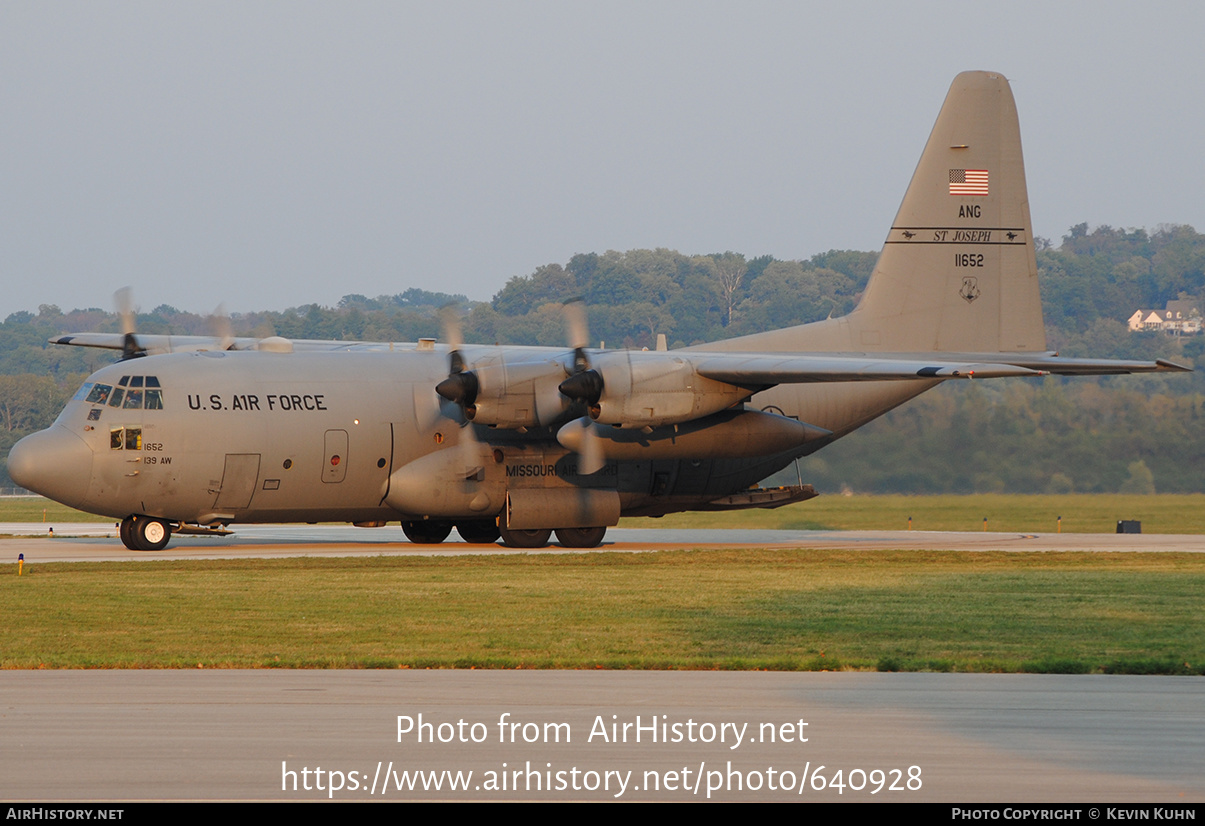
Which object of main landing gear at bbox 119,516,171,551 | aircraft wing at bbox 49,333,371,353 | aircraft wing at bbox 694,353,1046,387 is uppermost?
aircraft wing at bbox 49,333,371,353

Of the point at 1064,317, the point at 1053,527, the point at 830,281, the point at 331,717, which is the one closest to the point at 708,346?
the point at 1053,527

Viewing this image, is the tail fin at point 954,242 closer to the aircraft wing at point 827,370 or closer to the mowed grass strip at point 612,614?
the aircraft wing at point 827,370

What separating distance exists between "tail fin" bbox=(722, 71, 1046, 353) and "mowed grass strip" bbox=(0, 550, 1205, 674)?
25.2ft

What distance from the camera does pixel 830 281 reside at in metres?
105

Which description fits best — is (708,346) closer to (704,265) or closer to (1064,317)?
(1064,317)

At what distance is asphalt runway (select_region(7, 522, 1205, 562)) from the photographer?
2758cm

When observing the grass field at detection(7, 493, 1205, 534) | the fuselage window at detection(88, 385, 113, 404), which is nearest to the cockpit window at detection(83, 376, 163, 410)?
the fuselage window at detection(88, 385, 113, 404)

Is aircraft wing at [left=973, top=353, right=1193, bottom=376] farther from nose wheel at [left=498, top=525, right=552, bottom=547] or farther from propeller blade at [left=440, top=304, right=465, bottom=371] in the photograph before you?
propeller blade at [left=440, top=304, right=465, bottom=371]

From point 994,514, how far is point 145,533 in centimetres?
1987

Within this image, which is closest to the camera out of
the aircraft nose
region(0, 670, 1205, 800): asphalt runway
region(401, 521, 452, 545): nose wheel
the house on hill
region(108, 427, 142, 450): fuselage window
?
region(0, 670, 1205, 800): asphalt runway

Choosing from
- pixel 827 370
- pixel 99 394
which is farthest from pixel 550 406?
pixel 99 394

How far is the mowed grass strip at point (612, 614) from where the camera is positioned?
1310 cm

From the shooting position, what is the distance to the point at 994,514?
115 feet

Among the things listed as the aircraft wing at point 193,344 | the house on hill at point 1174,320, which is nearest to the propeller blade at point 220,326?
the aircraft wing at point 193,344
